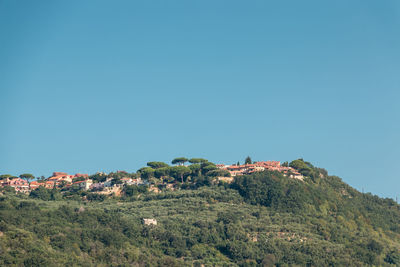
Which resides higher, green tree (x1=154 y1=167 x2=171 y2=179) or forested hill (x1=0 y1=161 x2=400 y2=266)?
green tree (x1=154 y1=167 x2=171 y2=179)

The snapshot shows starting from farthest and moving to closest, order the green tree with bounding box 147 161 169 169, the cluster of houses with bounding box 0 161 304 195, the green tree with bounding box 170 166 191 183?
the green tree with bounding box 147 161 169 169 < the green tree with bounding box 170 166 191 183 < the cluster of houses with bounding box 0 161 304 195

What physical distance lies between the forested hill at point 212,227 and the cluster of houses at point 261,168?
1993mm

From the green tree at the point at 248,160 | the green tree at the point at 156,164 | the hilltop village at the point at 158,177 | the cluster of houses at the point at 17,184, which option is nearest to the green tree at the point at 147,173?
the hilltop village at the point at 158,177

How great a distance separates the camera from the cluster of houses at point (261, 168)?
119m

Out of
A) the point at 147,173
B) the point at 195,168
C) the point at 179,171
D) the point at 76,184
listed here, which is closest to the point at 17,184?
the point at 76,184

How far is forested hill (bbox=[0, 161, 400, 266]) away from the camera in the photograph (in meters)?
79.8

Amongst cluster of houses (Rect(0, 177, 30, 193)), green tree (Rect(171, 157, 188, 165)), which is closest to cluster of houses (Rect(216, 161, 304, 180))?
green tree (Rect(171, 157, 188, 165))

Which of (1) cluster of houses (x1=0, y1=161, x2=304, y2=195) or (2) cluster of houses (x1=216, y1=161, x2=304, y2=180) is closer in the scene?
(1) cluster of houses (x1=0, y1=161, x2=304, y2=195)

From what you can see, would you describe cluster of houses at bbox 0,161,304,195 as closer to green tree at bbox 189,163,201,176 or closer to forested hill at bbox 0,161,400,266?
forested hill at bbox 0,161,400,266

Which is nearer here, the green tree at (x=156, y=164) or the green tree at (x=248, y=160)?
the green tree at (x=156, y=164)

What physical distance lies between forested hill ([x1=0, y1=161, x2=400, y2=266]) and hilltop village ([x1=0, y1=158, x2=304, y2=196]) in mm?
2614

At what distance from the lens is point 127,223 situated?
299 ft

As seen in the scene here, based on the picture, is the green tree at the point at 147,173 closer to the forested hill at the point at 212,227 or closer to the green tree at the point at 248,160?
the forested hill at the point at 212,227

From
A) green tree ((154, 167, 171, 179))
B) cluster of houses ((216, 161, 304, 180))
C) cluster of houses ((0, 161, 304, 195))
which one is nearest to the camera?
cluster of houses ((0, 161, 304, 195))
